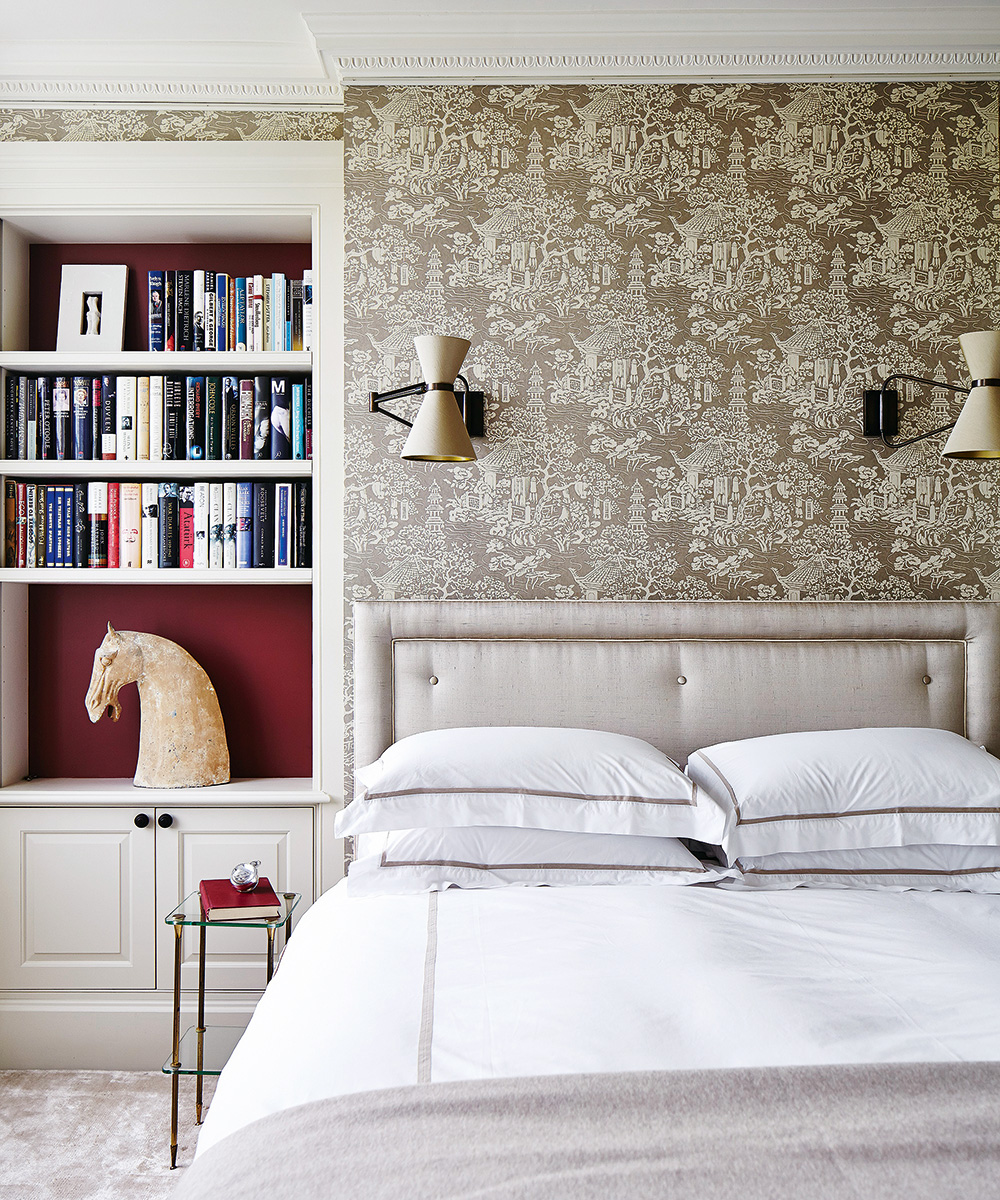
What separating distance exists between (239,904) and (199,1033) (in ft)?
1.29

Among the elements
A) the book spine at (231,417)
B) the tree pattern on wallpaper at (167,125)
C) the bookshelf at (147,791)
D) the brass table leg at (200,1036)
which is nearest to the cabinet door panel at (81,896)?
the bookshelf at (147,791)

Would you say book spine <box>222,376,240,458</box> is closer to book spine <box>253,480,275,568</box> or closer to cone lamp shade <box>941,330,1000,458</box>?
book spine <box>253,480,275,568</box>

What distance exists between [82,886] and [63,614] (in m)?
0.83

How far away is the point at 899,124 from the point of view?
95.0 inches

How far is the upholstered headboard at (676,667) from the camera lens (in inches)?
90.7

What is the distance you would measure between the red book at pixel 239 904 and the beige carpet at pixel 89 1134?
53cm

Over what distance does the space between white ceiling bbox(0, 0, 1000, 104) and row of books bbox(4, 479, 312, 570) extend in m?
1.11

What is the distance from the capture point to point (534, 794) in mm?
1888

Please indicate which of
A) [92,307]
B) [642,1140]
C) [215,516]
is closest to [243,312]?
[92,307]

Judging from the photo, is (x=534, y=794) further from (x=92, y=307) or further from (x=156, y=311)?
(x=92, y=307)

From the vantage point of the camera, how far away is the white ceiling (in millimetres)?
2275

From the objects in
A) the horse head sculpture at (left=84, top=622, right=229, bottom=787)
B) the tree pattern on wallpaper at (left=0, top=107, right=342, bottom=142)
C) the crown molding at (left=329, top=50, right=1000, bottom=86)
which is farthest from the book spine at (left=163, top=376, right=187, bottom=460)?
the crown molding at (left=329, top=50, right=1000, bottom=86)

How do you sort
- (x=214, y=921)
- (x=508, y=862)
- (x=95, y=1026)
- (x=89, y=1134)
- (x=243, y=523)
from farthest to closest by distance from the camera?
1. (x=243, y=523)
2. (x=95, y=1026)
3. (x=89, y=1134)
4. (x=214, y=921)
5. (x=508, y=862)

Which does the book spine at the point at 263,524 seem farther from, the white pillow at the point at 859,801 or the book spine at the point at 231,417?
the white pillow at the point at 859,801
